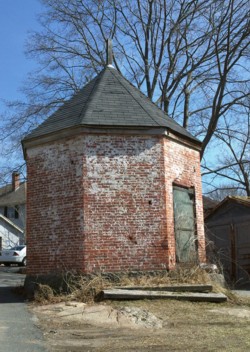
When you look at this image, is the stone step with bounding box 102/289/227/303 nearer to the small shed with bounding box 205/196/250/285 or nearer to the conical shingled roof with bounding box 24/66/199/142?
the conical shingled roof with bounding box 24/66/199/142

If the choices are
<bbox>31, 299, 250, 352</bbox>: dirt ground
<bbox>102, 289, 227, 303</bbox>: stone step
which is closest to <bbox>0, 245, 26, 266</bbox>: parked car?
<bbox>31, 299, 250, 352</bbox>: dirt ground

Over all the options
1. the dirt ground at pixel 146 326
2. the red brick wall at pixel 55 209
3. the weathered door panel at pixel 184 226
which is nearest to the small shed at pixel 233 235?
the weathered door panel at pixel 184 226

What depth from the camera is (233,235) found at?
18.6 meters

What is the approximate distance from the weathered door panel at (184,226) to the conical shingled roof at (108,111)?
1843mm

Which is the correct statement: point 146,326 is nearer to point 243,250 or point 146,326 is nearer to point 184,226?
point 184,226

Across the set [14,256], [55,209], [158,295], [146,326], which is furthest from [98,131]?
[14,256]

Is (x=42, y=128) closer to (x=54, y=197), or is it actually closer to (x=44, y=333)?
(x=54, y=197)

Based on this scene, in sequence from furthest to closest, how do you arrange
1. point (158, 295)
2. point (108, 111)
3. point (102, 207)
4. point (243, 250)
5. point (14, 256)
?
point (14, 256)
point (243, 250)
point (108, 111)
point (102, 207)
point (158, 295)

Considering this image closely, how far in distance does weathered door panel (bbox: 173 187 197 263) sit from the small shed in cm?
433

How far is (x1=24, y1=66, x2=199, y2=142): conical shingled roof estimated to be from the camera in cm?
1243

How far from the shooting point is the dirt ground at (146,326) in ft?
22.6

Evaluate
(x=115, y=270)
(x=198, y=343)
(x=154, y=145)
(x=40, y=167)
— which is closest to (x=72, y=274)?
(x=115, y=270)

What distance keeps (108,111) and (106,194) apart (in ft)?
8.39

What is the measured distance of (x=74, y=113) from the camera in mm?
13195
